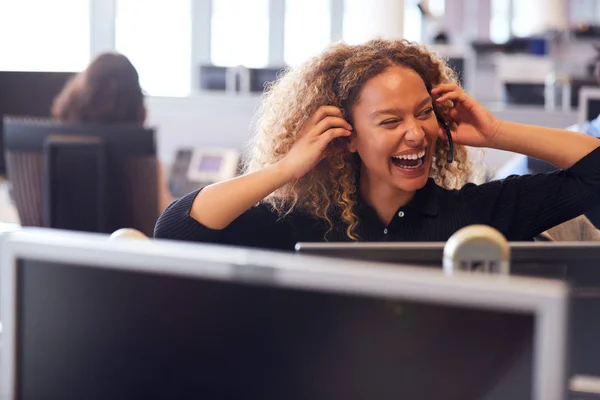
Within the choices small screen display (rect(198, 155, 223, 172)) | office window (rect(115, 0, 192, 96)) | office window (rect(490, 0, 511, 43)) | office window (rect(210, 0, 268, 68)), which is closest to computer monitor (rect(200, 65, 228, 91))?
small screen display (rect(198, 155, 223, 172))

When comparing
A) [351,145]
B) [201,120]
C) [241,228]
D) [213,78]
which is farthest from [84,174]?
[213,78]

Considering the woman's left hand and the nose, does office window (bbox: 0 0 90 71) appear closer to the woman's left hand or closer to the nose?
the woman's left hand

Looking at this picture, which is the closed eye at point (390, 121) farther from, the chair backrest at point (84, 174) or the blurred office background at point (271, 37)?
the blurred office background at point (271, 37)

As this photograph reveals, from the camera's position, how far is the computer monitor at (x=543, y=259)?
0.94 metres

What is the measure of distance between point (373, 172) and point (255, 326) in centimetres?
99

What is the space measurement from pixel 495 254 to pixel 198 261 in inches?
10.0

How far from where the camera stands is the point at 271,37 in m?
10.8

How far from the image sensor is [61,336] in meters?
0.77

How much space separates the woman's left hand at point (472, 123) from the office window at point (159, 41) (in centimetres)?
827

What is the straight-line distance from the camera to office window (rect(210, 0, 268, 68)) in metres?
10.5

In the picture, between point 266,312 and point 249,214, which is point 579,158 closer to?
point 249,214

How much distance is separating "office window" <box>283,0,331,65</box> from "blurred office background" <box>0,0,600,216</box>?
12 mm

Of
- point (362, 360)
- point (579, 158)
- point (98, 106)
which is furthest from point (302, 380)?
point (98, 106)

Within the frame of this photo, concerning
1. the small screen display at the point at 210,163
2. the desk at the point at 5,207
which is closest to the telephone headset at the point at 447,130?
the small screen display at the point at 210,163
